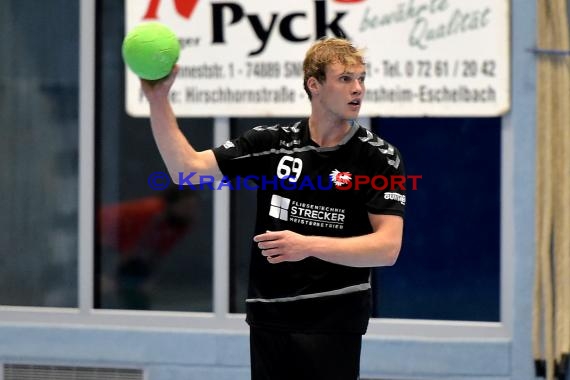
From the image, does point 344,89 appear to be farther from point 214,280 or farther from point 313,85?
point 214,280

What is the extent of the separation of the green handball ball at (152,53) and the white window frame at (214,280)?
2690mm

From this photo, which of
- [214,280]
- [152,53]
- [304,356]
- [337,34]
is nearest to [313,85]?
[152,53]

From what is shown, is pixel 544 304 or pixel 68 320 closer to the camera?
pixel 544 304

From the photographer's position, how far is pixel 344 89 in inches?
165

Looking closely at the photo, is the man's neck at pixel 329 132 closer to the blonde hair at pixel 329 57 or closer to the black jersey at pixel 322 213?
the black jersey at pixel 322 213

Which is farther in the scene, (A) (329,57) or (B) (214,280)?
(B) (214,280)

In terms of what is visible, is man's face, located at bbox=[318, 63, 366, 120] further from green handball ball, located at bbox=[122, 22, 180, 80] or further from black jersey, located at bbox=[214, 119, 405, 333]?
green handball ball, located at bbox=[122, 22, 180, 80]

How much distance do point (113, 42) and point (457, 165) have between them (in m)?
2.34

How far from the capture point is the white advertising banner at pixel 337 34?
6.35m

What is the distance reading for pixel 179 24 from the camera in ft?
22.1

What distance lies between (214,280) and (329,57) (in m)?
2.88

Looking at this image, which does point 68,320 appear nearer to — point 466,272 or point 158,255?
point 158,255

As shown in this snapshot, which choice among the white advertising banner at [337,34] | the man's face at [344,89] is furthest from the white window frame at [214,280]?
the man's face at [344,89]

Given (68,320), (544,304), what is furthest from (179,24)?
(544,304)
